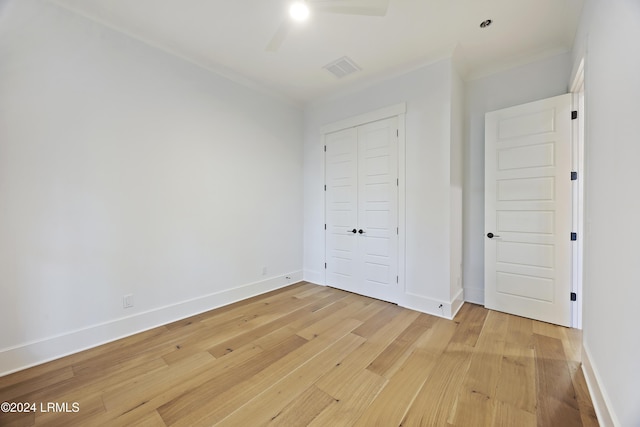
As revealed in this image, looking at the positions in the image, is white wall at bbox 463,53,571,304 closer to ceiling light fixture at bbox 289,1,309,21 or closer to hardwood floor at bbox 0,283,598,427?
hardwood floor at bbox 0,283,598,427

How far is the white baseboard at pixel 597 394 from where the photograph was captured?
1.30m

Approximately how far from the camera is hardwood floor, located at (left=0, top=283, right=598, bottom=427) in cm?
147

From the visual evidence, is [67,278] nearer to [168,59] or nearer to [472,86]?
[168,59]

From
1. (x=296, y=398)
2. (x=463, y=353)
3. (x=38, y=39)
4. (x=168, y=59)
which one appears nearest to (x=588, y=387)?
(x=463, y=353)

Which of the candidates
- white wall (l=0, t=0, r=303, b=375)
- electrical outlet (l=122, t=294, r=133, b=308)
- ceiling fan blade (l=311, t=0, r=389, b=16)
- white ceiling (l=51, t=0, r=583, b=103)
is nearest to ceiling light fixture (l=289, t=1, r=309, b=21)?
ceiling fan blade (l=311, t=0, r=389, b=16)

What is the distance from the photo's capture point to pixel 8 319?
186cm

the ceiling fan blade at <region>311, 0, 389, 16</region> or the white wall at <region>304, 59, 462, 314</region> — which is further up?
the ceiling fan blade at <region>311, 0, 389, 16</region>

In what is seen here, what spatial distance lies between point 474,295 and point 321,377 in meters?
2.40

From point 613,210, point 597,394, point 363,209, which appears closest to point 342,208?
point 363,209

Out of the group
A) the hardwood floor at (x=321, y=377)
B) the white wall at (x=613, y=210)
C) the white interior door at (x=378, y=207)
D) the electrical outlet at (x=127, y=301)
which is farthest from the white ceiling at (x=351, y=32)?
the hardwood floor at (x=321, y=377)

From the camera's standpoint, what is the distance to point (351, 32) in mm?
2439

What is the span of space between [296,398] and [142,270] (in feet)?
6.51

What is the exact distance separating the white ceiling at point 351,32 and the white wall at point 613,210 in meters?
0.67

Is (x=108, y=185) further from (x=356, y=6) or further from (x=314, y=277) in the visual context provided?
(x=314, y=277)
